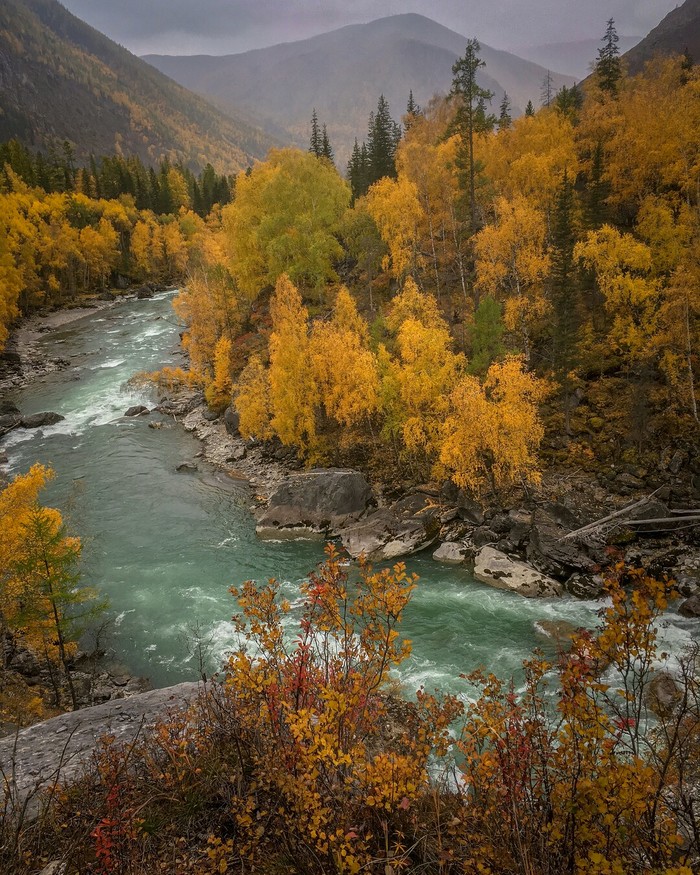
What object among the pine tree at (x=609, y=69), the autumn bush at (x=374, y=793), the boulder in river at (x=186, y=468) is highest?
the pine tree at (x=609, y=69)

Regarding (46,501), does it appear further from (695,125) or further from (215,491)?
(695,125)

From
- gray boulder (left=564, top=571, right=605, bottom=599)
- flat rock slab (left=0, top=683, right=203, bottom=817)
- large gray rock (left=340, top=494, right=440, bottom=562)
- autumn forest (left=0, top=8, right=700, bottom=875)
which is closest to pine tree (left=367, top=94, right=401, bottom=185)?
autumn forest (left=0, top=8, right=700, bottom=875)

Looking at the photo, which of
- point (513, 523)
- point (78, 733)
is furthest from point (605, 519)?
point (513, 523)

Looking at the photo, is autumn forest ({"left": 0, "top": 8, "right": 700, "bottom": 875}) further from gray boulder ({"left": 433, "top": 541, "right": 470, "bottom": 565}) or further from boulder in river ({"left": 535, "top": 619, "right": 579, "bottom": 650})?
boulder in river ({"left": 535, "top": 619, "right": 579, "bottom": 650})

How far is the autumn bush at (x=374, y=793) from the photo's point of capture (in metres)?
5.11

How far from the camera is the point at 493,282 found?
3491cm

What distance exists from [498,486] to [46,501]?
2840cm

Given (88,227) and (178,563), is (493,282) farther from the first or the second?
(88,227)

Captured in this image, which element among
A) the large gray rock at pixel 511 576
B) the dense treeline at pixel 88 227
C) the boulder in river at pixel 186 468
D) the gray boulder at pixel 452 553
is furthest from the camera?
the dense treeline at pixel 88 227

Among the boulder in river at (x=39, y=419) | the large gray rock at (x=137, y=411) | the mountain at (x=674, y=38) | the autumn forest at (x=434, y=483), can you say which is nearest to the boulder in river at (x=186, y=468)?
the autumn forest at (x=434, y=483)

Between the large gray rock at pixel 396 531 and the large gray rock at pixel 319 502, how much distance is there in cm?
119

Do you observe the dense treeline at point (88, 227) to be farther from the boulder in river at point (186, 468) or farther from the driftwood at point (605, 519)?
the driftwood at point (605, 519)

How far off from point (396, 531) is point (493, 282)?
64.0ft

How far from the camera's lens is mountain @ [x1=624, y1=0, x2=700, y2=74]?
108 metres
